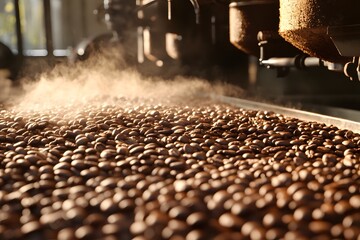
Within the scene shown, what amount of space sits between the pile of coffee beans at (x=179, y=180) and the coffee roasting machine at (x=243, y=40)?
17.7 inches

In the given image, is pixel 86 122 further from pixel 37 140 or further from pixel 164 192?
pixel 164 192

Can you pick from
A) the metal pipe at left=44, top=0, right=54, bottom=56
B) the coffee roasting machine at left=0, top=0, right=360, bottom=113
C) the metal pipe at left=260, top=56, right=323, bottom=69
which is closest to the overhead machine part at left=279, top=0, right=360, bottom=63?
the coffee roasting machine at left=0, top=0, right=360, bottom=113

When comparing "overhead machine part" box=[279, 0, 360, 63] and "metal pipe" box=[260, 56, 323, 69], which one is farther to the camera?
"metal pipe" box=[260, 56, 323, 69]

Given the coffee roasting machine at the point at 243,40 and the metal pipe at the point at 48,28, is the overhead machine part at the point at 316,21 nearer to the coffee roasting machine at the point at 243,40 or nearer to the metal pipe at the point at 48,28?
the coffee roasting machine at the point at 243,40

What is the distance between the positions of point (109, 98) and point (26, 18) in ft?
21.1

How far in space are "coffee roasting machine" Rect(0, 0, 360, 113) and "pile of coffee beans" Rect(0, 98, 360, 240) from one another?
451 millimetres

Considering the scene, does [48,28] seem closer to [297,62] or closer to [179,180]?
[297,62]

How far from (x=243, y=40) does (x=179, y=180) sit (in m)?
1.84

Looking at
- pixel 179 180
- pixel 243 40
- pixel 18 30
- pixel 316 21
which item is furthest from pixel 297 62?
pixel 18 30

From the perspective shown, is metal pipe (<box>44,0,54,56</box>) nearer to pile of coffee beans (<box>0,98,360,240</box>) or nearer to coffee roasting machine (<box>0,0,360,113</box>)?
coffee roasting machine (<box>0,0,360,113</box>)

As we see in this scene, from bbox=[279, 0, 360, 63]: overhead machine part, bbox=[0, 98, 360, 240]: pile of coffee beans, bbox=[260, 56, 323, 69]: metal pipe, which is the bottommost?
bbox=[0, 98, 360, 240]: pile of coffee beans

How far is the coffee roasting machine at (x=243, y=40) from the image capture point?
214 cm

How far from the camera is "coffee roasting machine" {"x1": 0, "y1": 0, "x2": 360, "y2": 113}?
2139mm

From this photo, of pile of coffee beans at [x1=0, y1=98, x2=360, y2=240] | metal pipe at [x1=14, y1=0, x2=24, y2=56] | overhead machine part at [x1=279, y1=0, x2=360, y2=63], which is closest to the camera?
pile of coffee beans at [x1=0, y1=98, x2=360, y2=240]
